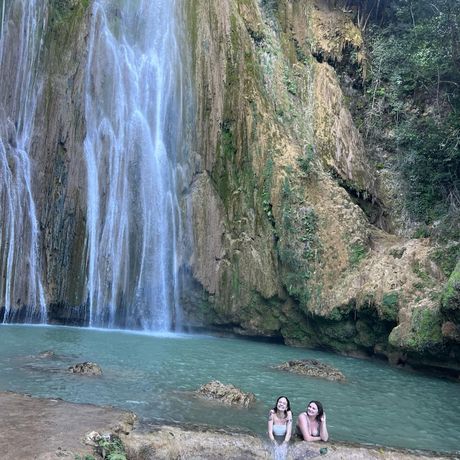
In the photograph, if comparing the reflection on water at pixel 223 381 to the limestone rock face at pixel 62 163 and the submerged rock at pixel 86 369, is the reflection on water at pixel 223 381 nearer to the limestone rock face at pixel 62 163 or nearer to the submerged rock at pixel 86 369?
the submerged rock at pixel 86 369

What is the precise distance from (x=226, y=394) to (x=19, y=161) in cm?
1316

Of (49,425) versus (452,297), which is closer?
(49,425)

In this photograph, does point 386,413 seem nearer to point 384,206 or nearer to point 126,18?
point 384,206

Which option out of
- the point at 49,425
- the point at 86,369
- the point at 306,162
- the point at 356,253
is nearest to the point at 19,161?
the point at 306,162

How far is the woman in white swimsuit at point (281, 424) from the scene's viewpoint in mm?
6445

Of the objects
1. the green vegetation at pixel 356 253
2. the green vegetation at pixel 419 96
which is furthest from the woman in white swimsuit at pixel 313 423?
the green vegetation at pixel 419 96

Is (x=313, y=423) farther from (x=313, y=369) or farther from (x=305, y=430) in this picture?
(x=313, y=369)

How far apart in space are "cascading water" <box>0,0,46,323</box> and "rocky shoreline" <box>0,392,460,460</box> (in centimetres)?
1170

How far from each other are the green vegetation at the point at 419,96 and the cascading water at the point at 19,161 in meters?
12.4

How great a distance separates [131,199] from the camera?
1878 centimetres

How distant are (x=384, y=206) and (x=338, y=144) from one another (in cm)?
266

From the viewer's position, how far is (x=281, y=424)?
6543mm

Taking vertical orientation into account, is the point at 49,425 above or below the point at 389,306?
below

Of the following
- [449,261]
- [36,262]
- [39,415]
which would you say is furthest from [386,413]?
[36,262]
